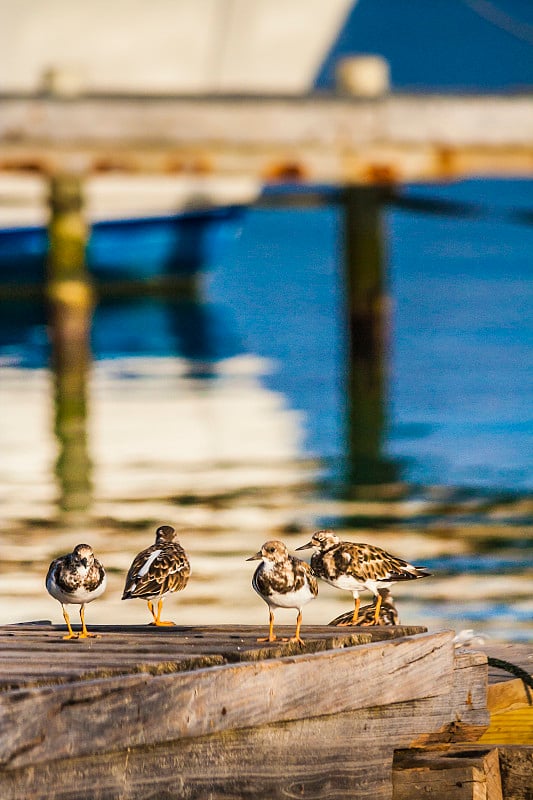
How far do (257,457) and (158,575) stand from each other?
8863 millimetres

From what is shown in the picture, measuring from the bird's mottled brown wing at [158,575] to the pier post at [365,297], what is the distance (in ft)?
40.7

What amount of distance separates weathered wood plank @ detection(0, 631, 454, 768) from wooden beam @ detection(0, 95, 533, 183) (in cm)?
814

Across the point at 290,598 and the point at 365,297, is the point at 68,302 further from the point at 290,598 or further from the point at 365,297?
the point at 290,598

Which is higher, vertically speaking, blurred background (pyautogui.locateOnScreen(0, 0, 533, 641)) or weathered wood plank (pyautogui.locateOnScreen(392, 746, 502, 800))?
blurred background (pyautogui.locateOnScreen(0, 0, 533, 641))

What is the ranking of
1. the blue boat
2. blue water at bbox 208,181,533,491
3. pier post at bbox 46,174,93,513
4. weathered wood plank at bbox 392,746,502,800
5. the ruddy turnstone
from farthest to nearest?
the blue boat → pier post at bbox 46,174,93,513 → blue water at bbox 208,181,533,491 → the ruddy turnstone → weathered wood plank at bbox 392,746,502,800

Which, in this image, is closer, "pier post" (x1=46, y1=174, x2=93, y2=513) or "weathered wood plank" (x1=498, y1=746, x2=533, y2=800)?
"weathered wood plank" (x1=498, y1=746, x2=533, y2=800)

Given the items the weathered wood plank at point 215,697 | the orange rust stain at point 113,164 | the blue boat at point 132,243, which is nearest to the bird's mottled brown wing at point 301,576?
the weathered wood plank at point 215,697

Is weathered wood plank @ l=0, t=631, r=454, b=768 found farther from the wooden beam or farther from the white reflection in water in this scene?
the wooden beam

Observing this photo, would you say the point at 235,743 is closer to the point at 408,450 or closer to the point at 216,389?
the point at 408,450

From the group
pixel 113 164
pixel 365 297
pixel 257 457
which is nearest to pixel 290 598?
pixel 113 164

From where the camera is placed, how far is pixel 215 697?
3840mm

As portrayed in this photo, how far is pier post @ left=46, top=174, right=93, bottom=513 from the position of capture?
709 inches

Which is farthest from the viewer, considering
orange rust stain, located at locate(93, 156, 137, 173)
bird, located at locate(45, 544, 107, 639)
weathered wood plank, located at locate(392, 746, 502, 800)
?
orange rust stain, located at locate(93, 156, 137, 173)

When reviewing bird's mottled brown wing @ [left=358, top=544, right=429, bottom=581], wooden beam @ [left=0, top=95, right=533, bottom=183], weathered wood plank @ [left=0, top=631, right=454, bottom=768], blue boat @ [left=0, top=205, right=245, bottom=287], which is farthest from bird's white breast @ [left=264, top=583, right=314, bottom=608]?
blue boat @ [left=0, top=205, right=245, bottom=287]
